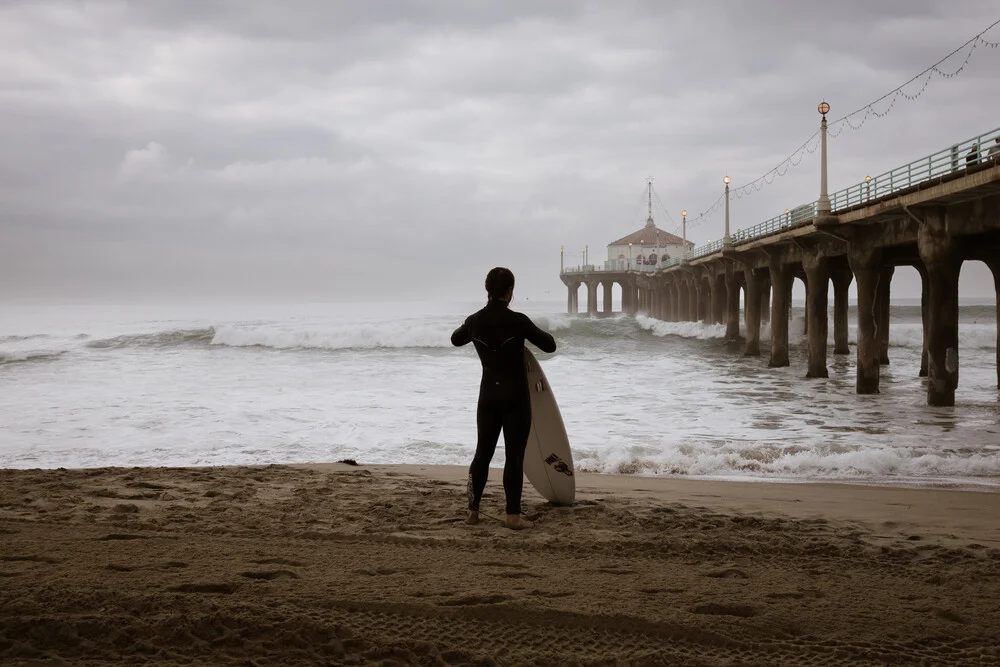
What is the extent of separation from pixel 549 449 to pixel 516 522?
746 mm

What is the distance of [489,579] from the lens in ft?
11.8

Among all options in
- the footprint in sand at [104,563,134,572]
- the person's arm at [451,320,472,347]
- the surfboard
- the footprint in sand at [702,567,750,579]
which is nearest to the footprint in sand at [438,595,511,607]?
the footprint in sand at [702,567,750,579]

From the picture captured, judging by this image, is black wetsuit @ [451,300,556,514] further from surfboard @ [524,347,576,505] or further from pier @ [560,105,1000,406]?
pier @ [560,105,1000,406]

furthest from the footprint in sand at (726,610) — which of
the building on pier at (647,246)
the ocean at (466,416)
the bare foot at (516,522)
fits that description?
the building on pier at (647,246)

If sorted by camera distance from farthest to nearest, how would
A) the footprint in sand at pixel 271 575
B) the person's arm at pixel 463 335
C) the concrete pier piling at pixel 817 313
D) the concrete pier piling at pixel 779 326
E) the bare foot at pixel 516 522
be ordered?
the concrete pier piling at pixel 779 326
the concrete pier piling at pixel 817 313
the person's arm at pixel 463 335
the bare foot at pixel 516 522
the footprint in sand at pixel 271 575

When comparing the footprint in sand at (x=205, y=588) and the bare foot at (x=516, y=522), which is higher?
the footprint in sand at (x=205, y=588)

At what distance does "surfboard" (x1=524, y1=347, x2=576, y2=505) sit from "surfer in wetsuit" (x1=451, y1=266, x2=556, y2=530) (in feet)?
1.53

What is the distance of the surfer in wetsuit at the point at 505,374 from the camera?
4.77 meters

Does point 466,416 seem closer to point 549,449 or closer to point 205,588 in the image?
point 549,449

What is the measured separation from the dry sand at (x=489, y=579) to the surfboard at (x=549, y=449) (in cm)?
15

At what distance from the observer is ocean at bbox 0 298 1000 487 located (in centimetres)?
827

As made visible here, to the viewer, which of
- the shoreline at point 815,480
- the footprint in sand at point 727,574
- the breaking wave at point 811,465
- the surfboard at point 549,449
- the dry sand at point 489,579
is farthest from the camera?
the breaking wave at point 811,465

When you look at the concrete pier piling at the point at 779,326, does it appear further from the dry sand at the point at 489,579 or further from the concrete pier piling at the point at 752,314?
the dry sand at the point at 489,579

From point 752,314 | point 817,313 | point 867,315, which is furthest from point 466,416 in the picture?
point 752,314
